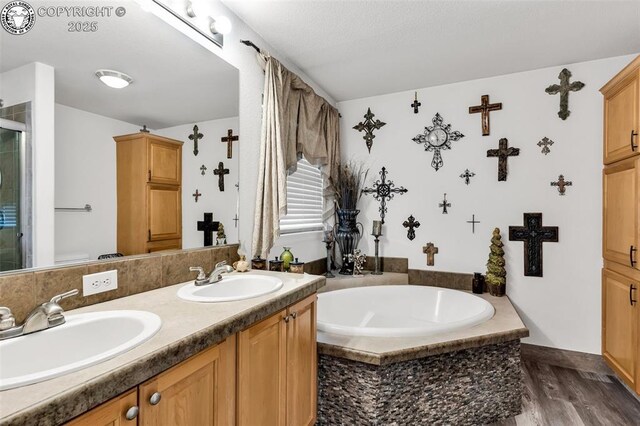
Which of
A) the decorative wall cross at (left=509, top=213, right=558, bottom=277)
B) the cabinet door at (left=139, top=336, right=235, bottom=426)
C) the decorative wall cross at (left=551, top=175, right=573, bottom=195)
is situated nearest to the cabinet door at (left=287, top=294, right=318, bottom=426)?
the cabinet door at (left=139, top=336, right=235, bottom=426)

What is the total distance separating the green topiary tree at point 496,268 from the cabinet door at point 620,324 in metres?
0.70

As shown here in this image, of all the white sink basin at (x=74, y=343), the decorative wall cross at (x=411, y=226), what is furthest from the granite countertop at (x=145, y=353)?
the decorative wall cross at (x=411, y=226)

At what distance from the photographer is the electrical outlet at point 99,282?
1188 mm

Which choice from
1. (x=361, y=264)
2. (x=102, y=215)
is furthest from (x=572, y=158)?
(x=102, y=215)

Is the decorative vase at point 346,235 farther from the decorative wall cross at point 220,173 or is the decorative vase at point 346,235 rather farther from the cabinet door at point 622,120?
the cabinet door at point 622,120

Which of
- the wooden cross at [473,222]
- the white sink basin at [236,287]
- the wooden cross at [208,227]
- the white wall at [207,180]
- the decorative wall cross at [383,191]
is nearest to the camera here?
the white sink basin at [236,287]

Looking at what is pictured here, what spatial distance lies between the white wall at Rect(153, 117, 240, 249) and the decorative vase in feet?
5.03

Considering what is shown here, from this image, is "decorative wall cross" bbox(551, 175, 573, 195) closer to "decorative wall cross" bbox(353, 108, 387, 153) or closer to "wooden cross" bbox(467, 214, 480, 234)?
"wooden cross" bbox(467, 214, 480, 234)

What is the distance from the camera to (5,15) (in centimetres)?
99

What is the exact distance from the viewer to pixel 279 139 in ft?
7.40

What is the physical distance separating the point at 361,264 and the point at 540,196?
1729mm

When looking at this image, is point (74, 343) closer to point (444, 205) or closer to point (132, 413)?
point (132, 413)

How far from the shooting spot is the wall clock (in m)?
3.18

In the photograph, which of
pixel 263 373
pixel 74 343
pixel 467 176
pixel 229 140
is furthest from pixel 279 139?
pixel 467 176
